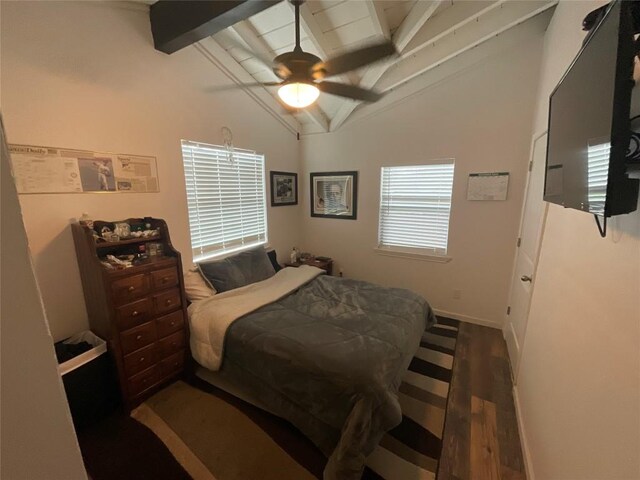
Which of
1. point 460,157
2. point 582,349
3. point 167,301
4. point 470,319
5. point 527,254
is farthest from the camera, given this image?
point 470,319

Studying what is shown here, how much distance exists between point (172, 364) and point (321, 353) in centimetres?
130

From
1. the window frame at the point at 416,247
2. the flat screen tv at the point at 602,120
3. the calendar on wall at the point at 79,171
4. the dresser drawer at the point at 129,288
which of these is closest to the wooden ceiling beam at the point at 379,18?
the window frame at the point at 416,247

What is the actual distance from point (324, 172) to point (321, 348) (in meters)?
2.68

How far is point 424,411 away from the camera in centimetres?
A: 193

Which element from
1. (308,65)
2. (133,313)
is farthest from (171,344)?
(308,65)

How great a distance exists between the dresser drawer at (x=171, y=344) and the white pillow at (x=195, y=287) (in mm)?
337

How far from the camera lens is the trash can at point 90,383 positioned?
1676mm

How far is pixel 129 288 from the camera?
180 cm

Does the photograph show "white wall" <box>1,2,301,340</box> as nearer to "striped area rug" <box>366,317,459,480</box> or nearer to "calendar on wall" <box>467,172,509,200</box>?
"striped area rug" <box>366,317,459,480</box>

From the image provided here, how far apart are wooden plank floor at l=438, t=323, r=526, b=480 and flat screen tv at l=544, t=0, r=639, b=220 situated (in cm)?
157

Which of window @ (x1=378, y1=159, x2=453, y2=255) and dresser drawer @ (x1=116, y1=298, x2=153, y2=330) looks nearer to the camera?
dresser drawer @ (x1=116, y1=298, x2=153, y2=330)

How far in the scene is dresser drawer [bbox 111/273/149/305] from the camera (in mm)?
1734

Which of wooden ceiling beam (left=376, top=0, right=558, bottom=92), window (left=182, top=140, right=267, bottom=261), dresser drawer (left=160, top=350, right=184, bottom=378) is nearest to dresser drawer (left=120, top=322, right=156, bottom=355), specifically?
dresser drawer (left=160, top=350, right=184, bottom=378)

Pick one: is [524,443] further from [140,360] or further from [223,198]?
[223,198]
